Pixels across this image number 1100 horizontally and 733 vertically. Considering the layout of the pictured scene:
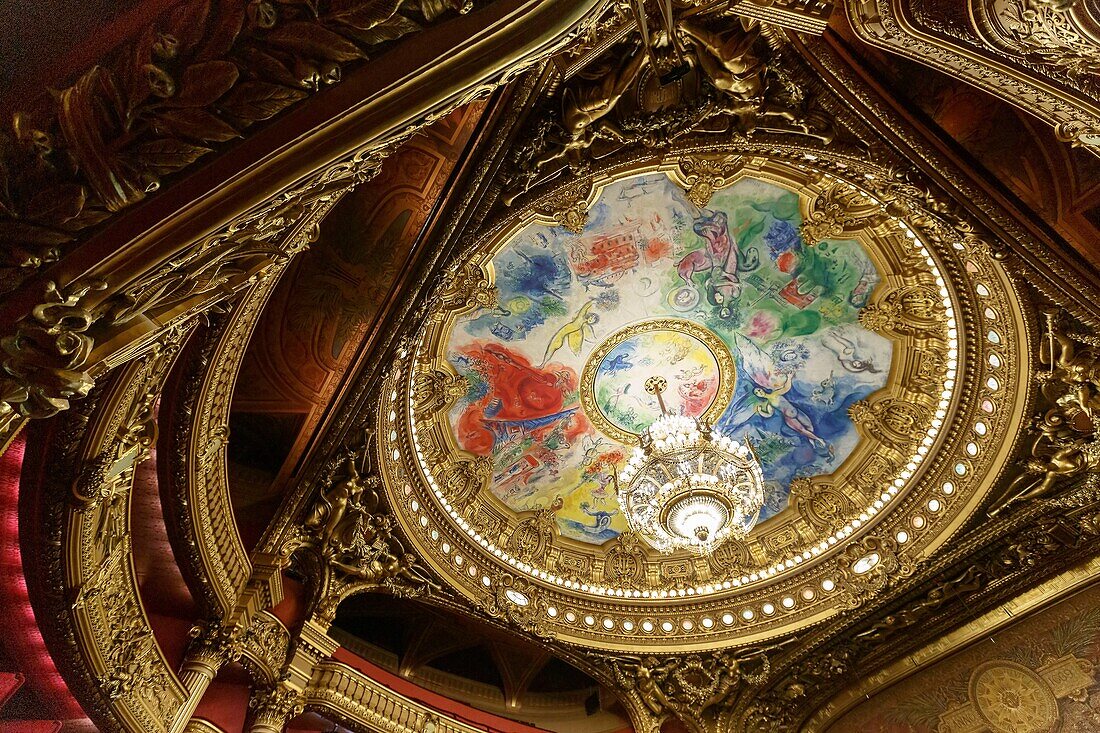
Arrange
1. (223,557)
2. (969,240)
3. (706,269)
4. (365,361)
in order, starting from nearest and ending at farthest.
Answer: (223,557) → (969,240) → (365,361) → (706,269)

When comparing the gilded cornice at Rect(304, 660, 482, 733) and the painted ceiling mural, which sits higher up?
the painted ceiling mural

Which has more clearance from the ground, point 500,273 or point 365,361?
point 500,273

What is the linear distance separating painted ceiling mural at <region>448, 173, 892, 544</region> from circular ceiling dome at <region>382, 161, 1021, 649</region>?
31 millimetres

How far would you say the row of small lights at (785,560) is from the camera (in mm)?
8812

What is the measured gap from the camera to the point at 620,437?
35.3 ft

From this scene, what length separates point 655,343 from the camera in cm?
→ 1000

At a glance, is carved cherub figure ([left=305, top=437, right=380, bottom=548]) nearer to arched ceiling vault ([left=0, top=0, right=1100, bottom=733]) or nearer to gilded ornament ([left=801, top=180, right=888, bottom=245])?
arched ceiling vault ([left=0, top=0, right=1100, bottom=733])

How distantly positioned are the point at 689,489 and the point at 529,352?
319 cm

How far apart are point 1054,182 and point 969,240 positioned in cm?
94

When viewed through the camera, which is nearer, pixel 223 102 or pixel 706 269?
pixel 223 102

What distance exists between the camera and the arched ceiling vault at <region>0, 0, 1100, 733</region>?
2.52 m

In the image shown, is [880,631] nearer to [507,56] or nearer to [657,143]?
[657,143]

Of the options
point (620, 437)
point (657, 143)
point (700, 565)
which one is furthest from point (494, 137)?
point (700, 565)

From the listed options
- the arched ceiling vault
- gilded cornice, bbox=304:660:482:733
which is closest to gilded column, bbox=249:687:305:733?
the arched ceiling vault
